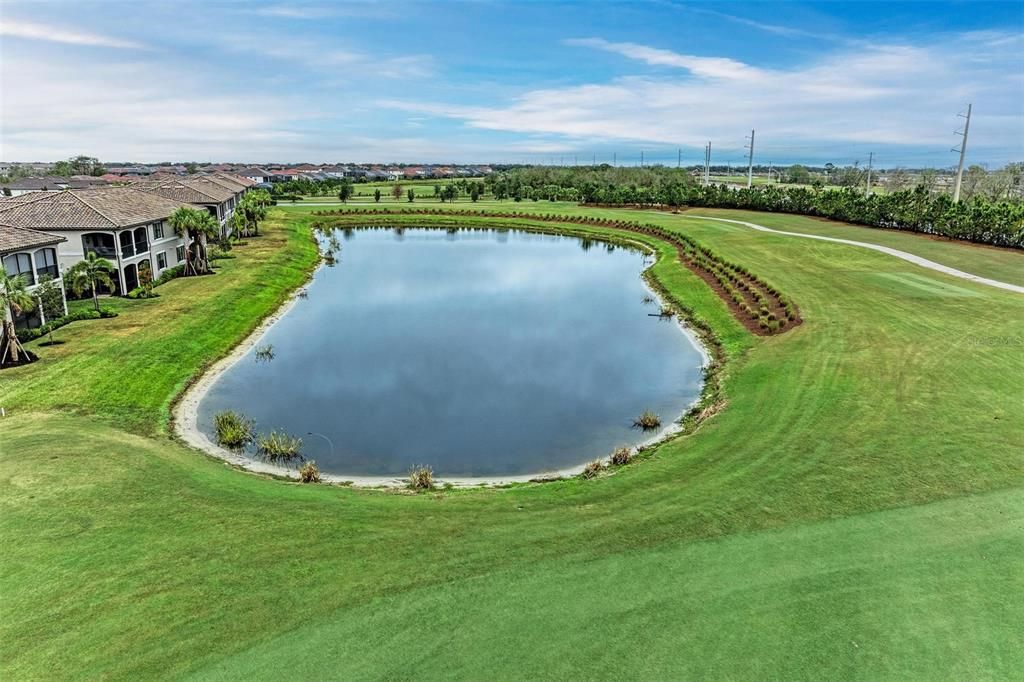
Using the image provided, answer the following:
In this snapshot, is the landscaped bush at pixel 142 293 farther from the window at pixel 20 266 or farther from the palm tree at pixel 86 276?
the window at pixel 20 266

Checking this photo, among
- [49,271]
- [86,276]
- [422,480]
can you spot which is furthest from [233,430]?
[86,276]

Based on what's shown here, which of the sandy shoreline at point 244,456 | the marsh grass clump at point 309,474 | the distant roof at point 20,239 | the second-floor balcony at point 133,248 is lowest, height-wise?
the sandy shoreline at point 244,456

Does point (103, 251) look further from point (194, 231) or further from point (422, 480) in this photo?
point (422, 480)

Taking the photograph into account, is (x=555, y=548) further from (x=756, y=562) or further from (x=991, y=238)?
(x=991, y=238)

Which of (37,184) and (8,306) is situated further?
(37,184)

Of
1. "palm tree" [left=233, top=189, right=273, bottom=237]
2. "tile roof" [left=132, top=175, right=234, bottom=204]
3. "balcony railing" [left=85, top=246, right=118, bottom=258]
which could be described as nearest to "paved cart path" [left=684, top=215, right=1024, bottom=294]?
"balcony railing" [left=85, top=246, right=118, bottom=258]

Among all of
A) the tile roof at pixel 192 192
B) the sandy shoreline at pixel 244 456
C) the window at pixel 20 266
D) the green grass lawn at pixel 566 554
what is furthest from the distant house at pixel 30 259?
the tile roof at pixel 192 192
